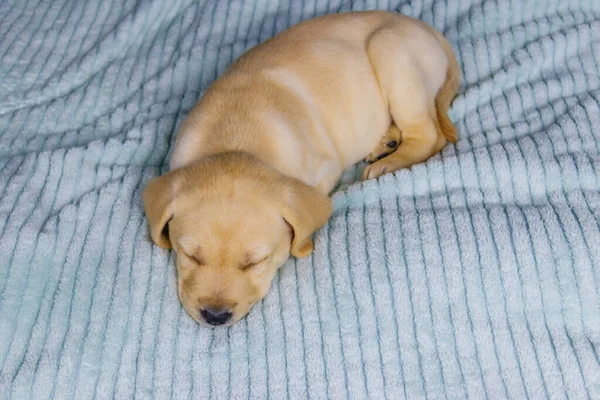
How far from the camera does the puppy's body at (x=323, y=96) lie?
263 centimetres

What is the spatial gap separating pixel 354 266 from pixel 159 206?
0.71m

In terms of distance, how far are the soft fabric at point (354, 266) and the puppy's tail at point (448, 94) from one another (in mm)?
80

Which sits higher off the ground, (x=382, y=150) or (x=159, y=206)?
(x=159, y=206)

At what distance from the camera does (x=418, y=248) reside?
8.04 ft

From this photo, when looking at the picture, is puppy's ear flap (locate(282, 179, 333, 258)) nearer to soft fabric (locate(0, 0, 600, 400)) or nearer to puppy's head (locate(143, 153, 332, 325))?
puppy's head (locate(143, 153, 332, 325))

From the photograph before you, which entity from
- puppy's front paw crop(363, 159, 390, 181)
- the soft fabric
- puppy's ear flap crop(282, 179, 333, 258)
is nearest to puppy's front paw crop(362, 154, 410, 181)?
puppy's front paw crop(363, 159, 390, 181)

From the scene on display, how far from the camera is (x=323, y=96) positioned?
→ 9.80ft

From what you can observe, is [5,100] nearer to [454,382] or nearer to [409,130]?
[409,130]

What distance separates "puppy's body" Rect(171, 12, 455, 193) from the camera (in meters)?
2.63

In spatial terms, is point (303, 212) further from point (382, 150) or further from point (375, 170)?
point (382, 150)

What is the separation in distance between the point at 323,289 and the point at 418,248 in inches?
14.8

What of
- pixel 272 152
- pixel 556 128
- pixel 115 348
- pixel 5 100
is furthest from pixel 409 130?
pixel 5 100

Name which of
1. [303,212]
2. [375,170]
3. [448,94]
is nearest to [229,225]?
[303,212]

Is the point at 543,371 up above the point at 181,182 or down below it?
below
